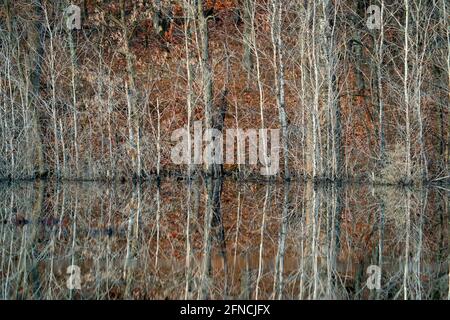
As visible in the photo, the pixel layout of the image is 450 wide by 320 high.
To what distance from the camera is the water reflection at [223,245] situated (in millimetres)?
7449

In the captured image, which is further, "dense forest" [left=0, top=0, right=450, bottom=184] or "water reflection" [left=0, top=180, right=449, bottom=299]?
"dense forest" [left=0, top=0, right=450, bottom=184]

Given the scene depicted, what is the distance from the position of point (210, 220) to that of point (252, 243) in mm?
2291

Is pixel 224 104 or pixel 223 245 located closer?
pixel 223 245

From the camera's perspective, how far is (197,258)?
8.95 metres

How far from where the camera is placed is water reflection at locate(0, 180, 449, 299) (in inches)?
293

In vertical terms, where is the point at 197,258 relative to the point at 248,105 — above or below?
below

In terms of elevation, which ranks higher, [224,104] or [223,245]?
[224,104]

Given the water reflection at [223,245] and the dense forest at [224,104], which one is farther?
the dense forest at [224,104]

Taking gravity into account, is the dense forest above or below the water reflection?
above

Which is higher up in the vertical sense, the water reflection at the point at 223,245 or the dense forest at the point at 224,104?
the dense forest at the point at 224,104

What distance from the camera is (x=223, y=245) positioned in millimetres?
9906
